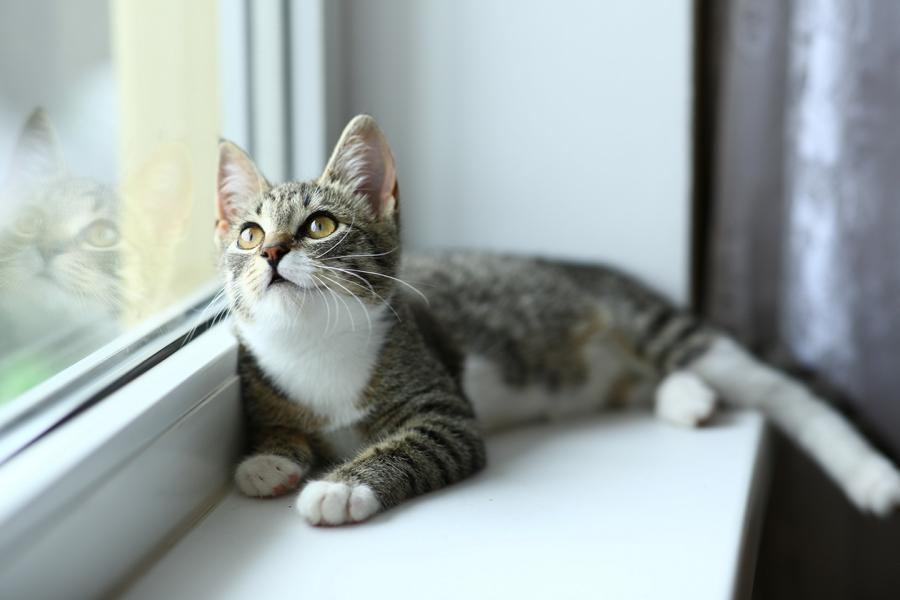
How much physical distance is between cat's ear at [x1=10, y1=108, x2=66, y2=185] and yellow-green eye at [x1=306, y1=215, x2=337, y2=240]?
0.93 ft

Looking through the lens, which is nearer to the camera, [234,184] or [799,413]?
[234,184]

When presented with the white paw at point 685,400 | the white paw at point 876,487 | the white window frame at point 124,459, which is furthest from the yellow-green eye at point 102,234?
the white paw at point 876,487

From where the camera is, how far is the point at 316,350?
1.15 m

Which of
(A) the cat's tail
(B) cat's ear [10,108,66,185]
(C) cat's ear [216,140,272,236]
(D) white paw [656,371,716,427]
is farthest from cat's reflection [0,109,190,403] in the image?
(A) the cat's tail

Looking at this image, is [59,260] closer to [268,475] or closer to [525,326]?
[268,475]

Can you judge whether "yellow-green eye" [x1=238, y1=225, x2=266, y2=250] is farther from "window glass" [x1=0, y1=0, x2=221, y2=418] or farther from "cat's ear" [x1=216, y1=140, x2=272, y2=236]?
"window glass" [x1=0, y1=0, x2=221, y2=418]

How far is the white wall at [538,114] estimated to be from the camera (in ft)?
5.10

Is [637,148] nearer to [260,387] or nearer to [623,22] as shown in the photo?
[623,22]

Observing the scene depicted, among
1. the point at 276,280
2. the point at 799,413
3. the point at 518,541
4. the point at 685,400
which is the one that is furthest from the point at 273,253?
the point at 799,413

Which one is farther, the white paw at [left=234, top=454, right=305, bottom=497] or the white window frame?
the white paw at [left=234, top=454, right=305, bottom=497]

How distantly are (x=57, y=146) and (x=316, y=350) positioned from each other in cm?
38

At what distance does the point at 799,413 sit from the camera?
59.7 inches

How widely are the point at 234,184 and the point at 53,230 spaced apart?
24cm

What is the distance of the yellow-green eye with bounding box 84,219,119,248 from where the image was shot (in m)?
1.06
